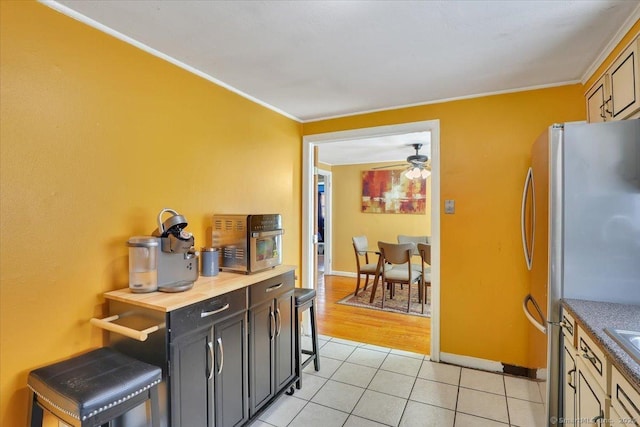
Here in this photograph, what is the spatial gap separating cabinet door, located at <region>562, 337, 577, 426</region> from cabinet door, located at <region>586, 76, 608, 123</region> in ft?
4.45

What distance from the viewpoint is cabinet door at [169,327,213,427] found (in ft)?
4.75

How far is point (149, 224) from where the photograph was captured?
1844 millimetres

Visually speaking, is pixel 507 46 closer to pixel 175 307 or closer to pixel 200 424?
pixel 175 307

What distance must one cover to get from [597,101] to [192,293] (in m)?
2.67

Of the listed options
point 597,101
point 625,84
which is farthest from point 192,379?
point 597,101

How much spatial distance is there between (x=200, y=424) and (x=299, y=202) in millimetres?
2166

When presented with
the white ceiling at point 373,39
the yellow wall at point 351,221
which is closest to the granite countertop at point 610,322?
the white ceiling at point 373,39

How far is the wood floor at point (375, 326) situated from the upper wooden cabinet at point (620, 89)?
7.55ft

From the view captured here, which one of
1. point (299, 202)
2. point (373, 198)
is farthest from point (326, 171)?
point (299, 202)

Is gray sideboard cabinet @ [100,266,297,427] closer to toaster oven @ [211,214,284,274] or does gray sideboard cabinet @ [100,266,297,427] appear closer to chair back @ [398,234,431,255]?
toaster oven @ [211,214,284,274]

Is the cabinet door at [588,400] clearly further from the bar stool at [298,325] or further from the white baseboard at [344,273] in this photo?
the white baseboard at [344,273]

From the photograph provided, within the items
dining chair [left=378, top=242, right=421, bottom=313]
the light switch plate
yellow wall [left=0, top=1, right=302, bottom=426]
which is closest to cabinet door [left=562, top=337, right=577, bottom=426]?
the light switch plate

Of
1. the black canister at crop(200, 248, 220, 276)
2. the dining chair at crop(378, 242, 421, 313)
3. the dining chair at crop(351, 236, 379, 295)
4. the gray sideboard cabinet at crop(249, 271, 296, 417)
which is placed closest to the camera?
the gray sideboard cabinet at crop(249, 271, 296, 417)

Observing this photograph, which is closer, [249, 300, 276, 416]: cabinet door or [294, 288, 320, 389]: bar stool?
[249, 300, 276, 416]: cabinet door
